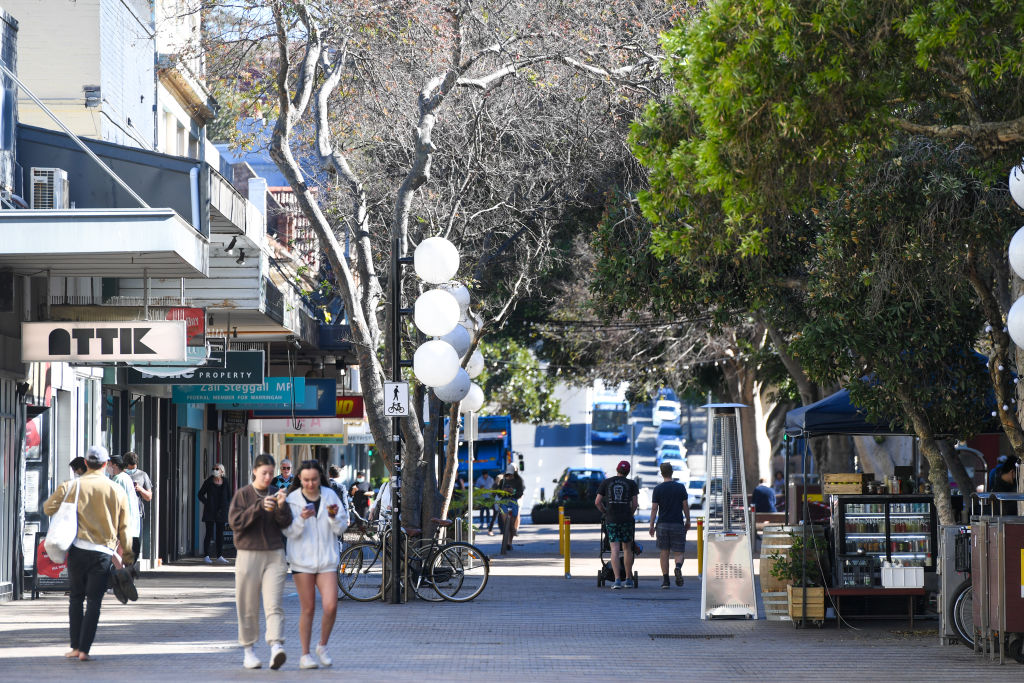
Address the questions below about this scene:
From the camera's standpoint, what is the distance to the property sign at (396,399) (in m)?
16.7

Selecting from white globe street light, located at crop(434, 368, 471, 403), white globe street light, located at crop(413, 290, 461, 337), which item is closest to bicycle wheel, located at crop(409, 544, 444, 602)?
white globe street light, located at crop(434, 368, 471, 403)

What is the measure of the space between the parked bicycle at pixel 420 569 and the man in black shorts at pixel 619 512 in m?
2.72

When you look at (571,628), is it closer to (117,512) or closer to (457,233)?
(117,512)

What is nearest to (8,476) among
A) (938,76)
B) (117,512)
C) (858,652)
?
(117,512)

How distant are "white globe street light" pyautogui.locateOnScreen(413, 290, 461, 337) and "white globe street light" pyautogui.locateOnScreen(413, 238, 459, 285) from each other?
19cm

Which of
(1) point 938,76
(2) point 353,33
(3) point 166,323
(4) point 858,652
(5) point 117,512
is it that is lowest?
(4) point 858,652

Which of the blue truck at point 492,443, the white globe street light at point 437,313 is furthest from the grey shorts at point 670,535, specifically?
the blue truck at point 492,443

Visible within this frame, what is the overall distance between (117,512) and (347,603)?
569 cm

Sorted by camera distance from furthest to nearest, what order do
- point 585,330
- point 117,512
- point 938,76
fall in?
point 585,330, point 117,512, point 938,76

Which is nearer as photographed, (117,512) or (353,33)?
(117,512)

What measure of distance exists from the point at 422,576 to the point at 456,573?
467 millimetres

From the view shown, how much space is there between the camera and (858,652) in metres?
12.8

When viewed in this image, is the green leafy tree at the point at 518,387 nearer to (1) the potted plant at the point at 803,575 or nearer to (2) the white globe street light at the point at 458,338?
(2) the white globe street light at the point at 458,338

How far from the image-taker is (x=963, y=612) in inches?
504
